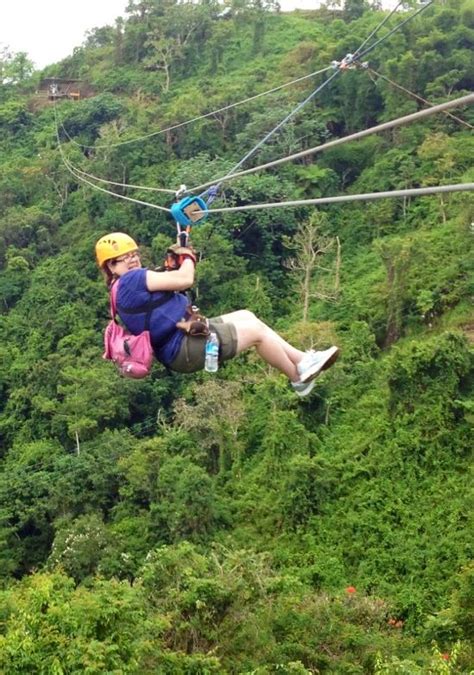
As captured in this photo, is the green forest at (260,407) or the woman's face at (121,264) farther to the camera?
the green forest at (260,407)

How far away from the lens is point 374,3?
76.7ft

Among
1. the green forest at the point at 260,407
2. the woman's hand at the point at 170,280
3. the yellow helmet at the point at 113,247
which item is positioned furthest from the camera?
the green forest at the point at 260,407

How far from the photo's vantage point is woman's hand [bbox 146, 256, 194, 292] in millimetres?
2789

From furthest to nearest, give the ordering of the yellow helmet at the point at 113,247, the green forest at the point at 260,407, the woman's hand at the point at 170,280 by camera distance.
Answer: the green forest at the point at 260,407 < the yellow helmet at the point at 113,247 < the woman's hand at the point at 170,280

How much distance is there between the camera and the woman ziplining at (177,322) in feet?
9.32

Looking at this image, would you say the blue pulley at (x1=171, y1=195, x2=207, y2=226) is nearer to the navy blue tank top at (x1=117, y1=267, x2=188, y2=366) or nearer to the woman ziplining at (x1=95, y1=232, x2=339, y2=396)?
the woman ziplining at (x1=95, y1=232, x2=339, y2=396)

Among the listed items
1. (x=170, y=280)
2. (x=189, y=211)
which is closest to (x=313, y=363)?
(x=170, y=280)

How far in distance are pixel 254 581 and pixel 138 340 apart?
192 inches

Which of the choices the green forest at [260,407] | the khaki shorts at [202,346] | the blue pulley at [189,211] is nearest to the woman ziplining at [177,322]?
the khaki shorts at [202,346]

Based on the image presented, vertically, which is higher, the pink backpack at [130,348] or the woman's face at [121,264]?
the woman's face at [121,264]

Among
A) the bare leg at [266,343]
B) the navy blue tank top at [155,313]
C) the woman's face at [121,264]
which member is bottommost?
the bare leg at [266,343]

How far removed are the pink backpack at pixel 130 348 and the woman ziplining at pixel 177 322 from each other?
25mm

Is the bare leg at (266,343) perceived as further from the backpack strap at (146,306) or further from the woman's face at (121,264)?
the woman's face at (121,264)

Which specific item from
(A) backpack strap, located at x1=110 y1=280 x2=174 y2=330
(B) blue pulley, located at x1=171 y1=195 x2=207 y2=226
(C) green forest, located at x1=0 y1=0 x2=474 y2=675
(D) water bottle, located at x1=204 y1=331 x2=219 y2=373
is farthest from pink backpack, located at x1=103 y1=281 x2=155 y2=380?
(C) green forest, located at x1=0 y1=0 x2=474 y2=675
